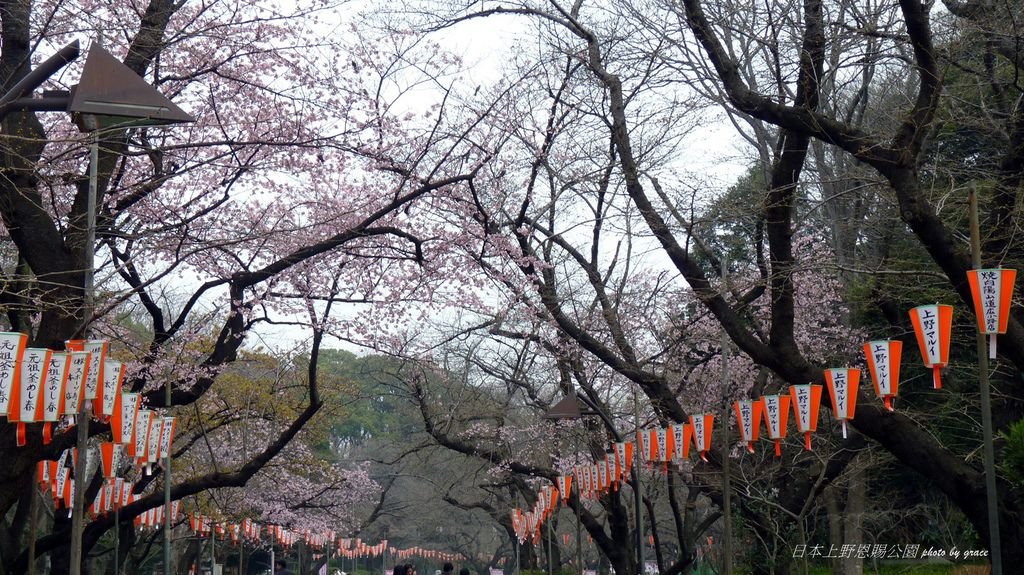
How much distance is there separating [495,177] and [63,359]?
651cm

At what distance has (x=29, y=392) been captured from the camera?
25.2 ft

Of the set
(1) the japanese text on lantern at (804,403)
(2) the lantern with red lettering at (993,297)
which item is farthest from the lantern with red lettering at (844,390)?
(2) the lantern with red lettering at (993,297)

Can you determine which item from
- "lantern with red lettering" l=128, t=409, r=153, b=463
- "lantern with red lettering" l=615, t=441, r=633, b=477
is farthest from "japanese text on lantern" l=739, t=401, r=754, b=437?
"lantern with red lettering" l=128, t=409, r=153, b=463

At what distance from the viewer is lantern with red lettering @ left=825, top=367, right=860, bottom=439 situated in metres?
9.67

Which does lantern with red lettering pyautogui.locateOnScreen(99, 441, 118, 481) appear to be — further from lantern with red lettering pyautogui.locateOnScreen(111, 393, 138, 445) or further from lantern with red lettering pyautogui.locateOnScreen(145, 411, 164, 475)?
lantern with red lettering pyautogui.locateOnScreen(111, 393, 138, 445)

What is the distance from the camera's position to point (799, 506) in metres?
15.2

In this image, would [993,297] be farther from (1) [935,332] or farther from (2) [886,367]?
(2) [886,367]

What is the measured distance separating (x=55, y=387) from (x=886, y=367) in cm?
770

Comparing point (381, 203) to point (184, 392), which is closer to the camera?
point (184, 392)

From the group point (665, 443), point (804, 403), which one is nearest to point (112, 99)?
point (804, 403)

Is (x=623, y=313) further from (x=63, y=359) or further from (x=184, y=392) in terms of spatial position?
(x=63, y=359)

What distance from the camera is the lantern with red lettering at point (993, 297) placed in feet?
25.5

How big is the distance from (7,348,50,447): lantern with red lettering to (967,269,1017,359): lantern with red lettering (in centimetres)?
782

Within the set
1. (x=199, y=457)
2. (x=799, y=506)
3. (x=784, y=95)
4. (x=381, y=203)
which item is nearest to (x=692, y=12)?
(x=784, y=95)
